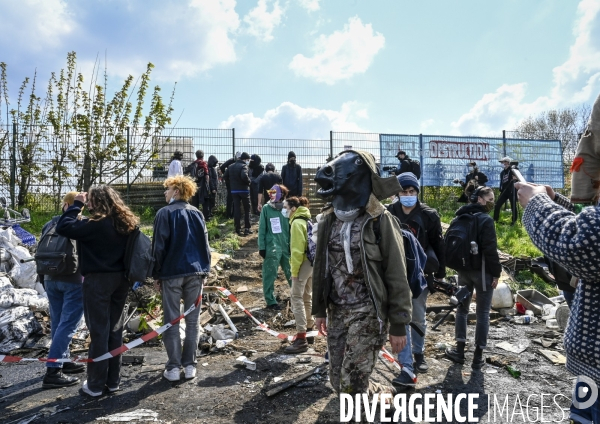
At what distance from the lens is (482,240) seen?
5.08m

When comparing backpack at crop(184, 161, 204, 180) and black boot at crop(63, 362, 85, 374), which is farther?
backpack at crop(184, 161, 204, 180)

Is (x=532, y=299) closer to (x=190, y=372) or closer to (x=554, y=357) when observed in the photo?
(x=554, y=357)

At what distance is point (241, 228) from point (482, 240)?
779 cm

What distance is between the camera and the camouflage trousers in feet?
9.85

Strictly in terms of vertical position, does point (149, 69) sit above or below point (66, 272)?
above

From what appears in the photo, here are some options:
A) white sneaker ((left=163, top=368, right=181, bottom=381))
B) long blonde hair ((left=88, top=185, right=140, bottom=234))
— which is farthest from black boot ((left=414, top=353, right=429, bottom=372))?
long blonde hair ((left=88, top=185, right=140, bottom=234))

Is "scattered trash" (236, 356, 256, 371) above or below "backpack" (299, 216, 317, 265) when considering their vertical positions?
below

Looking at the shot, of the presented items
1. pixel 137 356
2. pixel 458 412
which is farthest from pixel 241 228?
pixel 458 412

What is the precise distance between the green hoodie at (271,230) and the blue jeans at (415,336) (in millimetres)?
2841

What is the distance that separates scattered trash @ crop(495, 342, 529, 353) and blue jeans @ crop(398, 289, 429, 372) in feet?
5.22

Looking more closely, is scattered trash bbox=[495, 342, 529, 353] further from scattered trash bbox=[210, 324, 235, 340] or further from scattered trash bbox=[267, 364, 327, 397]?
scattered trash bbox=[210, 324, 235, 340]

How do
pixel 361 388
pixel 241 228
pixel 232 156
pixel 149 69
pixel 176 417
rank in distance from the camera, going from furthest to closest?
pixel 149 69 < pixel 232 156 < pixel 241 228 < pixel 176 417 < pixel 361 388

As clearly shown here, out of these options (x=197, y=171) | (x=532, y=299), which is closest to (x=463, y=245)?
(x=532, y=299)

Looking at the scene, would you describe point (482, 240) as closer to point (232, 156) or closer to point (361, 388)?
point (361, 388)
